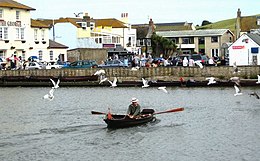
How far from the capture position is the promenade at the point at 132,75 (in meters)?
68.0

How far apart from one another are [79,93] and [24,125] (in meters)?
22.3

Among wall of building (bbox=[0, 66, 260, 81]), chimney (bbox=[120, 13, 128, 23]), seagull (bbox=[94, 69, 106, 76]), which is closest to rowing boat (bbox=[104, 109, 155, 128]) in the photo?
seagull (bbox=[94, 69, 106, 76])

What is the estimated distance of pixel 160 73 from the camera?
71.1 m

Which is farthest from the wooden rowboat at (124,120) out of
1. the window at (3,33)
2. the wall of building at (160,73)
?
the window at (3,33)

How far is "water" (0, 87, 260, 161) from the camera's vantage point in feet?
109

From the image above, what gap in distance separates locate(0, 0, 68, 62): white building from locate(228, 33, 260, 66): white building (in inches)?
1155

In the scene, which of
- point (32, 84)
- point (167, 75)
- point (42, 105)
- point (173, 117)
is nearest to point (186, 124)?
point (173, 117)

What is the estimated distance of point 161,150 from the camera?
33.9 m

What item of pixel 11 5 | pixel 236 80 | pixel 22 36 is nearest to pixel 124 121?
pixel 236 80

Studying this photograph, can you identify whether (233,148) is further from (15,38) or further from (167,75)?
(15,38)

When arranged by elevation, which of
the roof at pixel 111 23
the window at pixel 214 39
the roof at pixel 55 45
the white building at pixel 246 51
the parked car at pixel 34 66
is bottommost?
the parked car at pixel 34 66

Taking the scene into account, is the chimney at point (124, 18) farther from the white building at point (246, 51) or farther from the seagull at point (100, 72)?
the seagull at point (100, 72)

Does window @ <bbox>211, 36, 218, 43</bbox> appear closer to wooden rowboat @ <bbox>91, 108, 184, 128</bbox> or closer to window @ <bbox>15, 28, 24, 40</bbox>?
window @ <bbox>15, 28, 24, 40</bbox>

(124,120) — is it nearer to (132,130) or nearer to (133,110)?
(132,130)
